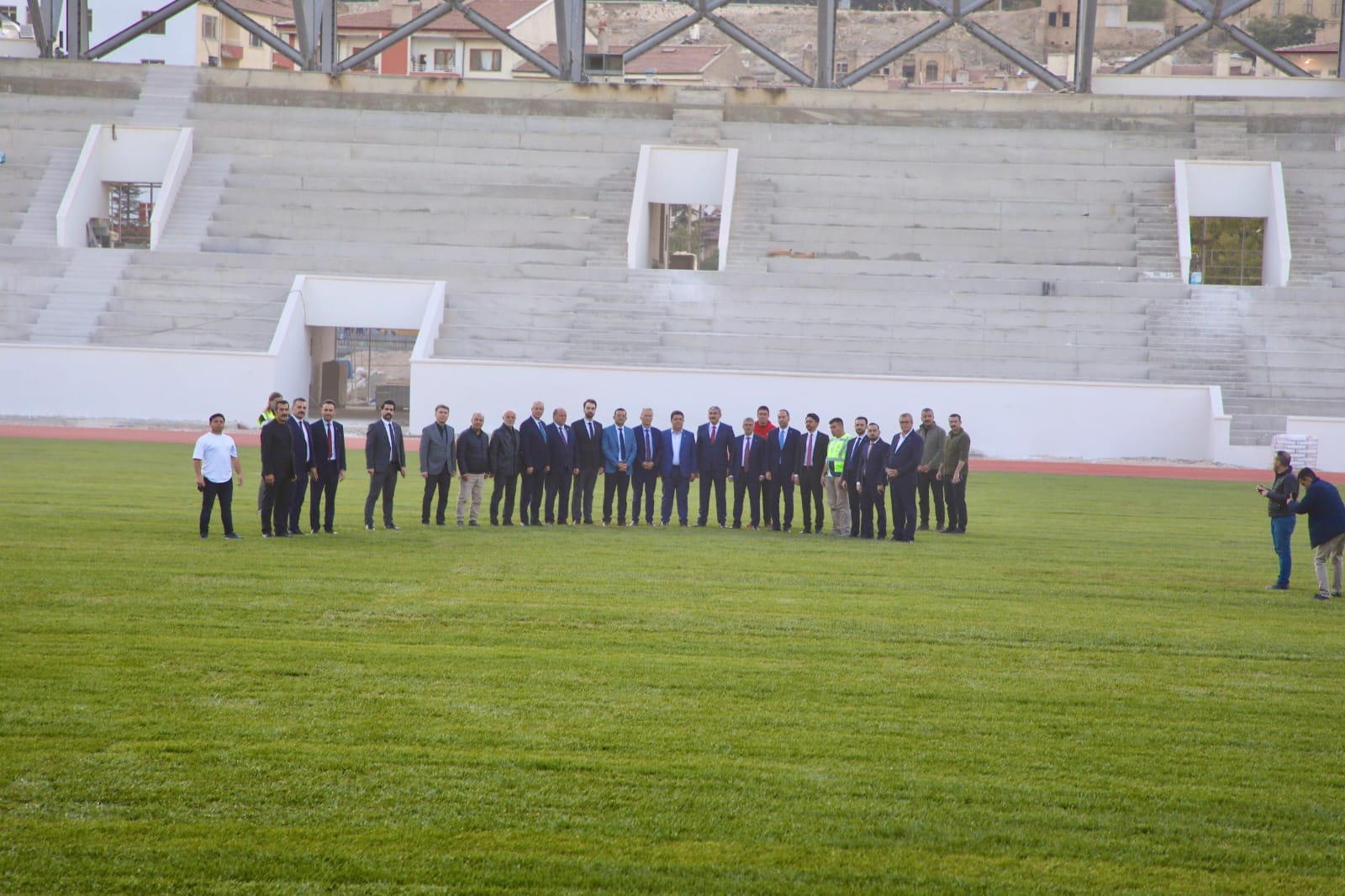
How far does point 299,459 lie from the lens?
1328cm

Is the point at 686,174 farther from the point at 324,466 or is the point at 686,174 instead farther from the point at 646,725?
the point at 646,725

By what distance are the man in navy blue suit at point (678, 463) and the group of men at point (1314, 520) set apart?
6877 millimetres

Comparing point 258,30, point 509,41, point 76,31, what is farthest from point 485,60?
point 258,30

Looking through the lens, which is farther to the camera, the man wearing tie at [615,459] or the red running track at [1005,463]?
the red running track at [1005,463]

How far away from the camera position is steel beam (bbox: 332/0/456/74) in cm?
3656

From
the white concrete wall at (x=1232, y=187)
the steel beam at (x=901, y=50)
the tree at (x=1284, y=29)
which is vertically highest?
the tree at (x=1284, y=29)

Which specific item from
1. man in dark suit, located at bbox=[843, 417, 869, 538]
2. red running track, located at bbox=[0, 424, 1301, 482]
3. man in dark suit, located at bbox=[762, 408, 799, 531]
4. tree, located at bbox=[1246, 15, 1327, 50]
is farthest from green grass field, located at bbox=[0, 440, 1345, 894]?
tree, located at bbox=[1246, 15, 1327, 50]

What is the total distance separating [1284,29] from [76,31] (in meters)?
75.9

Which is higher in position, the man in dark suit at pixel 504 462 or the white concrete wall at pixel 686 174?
the white concrete wall at pixel 686 174

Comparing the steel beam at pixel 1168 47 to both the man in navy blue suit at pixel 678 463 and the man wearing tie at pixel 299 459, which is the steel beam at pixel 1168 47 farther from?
the man wearing tie at pixel 299 459

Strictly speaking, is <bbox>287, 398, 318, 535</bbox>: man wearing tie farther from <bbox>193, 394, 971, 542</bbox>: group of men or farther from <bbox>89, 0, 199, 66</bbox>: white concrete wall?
<bbox>89, 0, 199, 66</bbox>: white concrete wall

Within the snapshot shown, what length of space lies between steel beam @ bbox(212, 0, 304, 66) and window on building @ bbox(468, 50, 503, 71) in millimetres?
33592

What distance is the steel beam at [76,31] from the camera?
3884cm

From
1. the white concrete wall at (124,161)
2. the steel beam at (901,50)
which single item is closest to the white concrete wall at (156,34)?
the white concrete wall at (124,161)
